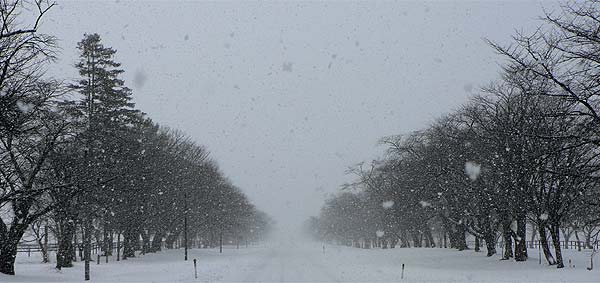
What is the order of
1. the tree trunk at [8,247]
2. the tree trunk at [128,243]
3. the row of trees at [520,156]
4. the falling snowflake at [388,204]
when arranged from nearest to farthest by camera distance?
the row of trees at [520,156], the tree trunk at [8,247], the tree trunk at [128,243], the falling snowflake at [388,204]

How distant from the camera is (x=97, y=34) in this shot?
36.8 meters

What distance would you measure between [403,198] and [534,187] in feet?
77.3

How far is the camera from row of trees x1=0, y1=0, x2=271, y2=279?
16.0 metres

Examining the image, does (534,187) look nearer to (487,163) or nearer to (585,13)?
(487,163)

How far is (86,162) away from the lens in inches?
950

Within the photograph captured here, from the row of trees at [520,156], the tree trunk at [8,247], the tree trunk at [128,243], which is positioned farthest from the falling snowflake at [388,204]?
the tree trunk at [8,247]

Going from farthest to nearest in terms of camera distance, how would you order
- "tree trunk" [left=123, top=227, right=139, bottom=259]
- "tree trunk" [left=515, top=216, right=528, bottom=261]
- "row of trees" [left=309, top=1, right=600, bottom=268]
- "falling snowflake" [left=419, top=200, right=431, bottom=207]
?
1. "falling snowflake" [left=419, top=200, right=431, bottom=207]
2. "tree trunk" [left=123, top=227, right=139, bottom=259]
3. "tree trunk" [left=515, top=216, right=528, bottom=261]
4. "row of trees" [left=309, top=1, right=600, bottom=268]

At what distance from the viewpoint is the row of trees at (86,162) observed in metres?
16.0

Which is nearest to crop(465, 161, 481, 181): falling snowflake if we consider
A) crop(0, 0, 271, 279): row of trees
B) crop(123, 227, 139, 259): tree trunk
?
crop(0, 0, 271, 279): row of trees

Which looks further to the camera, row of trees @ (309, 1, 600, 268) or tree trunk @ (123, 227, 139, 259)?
tree trunk @ (123, 227, 139, 259)

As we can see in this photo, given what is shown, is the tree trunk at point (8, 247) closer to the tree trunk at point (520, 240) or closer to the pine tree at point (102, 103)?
the pine tree at point (102, 103)

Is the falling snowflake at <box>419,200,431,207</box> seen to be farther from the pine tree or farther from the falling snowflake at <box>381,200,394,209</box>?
the pine tree

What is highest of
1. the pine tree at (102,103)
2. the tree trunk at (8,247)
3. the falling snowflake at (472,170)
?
A: the pine tree at (102,103)

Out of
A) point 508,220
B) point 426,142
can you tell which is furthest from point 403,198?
point 508,220
